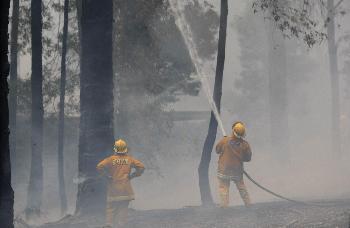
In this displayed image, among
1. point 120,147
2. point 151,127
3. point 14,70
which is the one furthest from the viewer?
point 151,127

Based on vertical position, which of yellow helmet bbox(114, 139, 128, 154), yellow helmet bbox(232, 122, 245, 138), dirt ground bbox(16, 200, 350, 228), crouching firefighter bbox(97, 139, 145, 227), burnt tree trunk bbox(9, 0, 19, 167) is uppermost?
burnt tree trunk bbox(9, 0, 19, 167)

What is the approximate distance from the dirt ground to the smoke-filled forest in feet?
0.13

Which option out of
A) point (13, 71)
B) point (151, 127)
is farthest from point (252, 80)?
point (13, 71)

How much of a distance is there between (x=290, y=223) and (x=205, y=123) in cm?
2379

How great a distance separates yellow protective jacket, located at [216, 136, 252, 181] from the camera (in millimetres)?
11825

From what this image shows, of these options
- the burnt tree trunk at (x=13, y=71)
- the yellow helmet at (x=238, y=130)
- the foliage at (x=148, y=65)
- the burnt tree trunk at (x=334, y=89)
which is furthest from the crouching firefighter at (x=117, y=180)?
the burnt tree trunk at (x=334, y=89)

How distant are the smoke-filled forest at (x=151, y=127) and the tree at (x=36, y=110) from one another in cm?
4

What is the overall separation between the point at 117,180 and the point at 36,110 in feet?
27.0

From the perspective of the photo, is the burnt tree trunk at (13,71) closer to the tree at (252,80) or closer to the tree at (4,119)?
the tree at (4,119)

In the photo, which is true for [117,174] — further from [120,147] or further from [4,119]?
[4,119]

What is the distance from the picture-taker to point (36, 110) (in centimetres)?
1839

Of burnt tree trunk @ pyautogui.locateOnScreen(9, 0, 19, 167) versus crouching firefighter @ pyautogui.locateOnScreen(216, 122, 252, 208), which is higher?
burnt tree trunk @ pyautogui.locateOnScreen(9, 0, 19, 167)

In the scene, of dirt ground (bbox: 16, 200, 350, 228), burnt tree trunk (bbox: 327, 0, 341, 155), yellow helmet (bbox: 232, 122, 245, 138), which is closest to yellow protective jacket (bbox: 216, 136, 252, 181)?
yellow helmet (bbox: 232, 122, 245, 138)

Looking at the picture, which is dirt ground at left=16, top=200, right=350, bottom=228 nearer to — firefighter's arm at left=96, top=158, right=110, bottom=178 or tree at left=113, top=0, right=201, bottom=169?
firefighter's arm at left=96, top=158, right=110, bottom=178
